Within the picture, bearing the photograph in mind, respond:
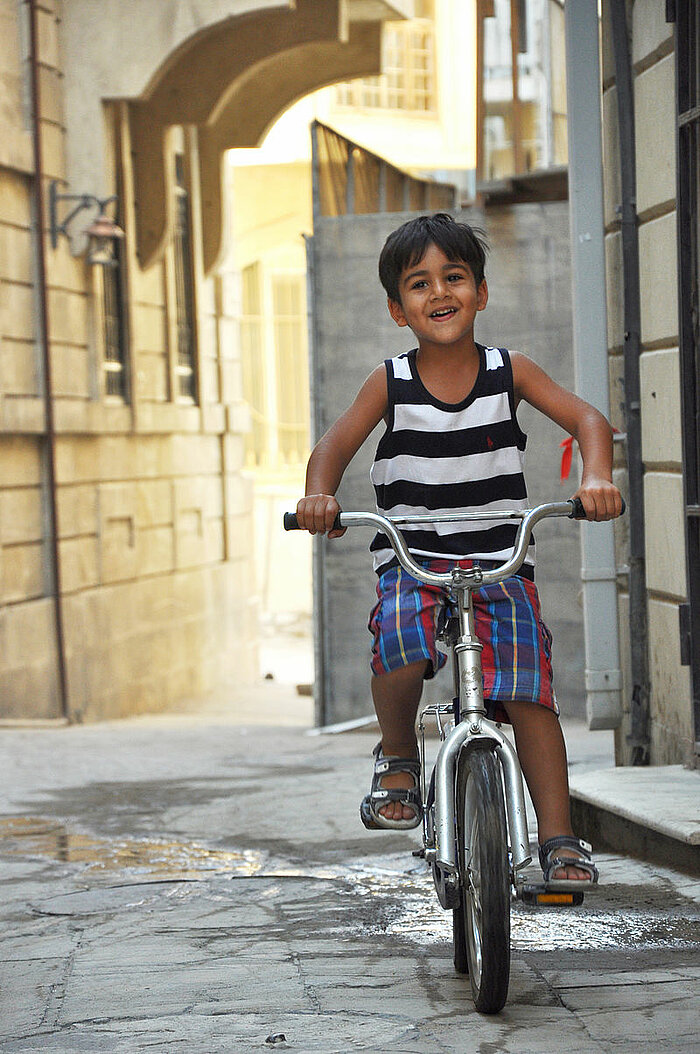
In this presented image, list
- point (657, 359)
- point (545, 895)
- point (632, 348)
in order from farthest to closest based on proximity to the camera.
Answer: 1. point (632, 348)
2. point (657, 359)
3. point (545, 895)

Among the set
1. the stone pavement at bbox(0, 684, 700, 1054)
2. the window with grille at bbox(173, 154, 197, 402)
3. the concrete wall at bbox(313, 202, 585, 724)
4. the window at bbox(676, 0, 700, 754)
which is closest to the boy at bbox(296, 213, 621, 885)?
the stone pavement at bbox(0, 684, 700, 1054)

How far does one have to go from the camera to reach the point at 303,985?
353 cm

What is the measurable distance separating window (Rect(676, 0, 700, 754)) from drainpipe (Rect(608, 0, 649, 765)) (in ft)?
1.99

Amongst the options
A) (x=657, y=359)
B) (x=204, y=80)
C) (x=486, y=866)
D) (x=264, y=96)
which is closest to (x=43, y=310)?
(x=204, y=80)

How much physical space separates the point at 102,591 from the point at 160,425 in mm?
2050

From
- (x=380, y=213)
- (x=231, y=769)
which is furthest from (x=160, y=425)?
(x=231, y=769)

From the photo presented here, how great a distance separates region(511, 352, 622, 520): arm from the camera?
10.7 feet

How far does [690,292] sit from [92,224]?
858 cm

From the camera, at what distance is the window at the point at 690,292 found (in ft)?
17.0

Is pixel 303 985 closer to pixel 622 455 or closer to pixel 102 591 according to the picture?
pixel 622 455

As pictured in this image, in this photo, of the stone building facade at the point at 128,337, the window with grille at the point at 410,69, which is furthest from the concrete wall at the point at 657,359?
the window with grille at the point at 410,69

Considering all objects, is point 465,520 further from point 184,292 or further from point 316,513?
point 184,292

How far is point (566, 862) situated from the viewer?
10.8ft

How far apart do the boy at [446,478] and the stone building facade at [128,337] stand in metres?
8.55
